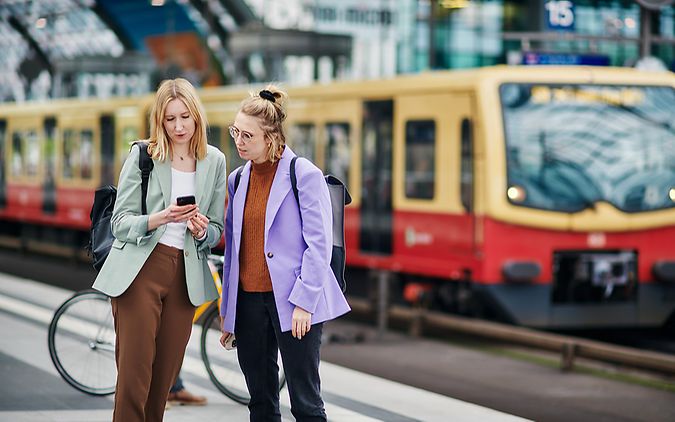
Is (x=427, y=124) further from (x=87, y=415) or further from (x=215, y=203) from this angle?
(x=215, y=203)

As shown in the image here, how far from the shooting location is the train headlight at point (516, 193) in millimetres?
13758

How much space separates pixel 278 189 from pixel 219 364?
300 cm

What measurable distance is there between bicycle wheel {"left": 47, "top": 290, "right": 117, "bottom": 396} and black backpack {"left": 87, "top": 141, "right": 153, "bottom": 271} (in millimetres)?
2118

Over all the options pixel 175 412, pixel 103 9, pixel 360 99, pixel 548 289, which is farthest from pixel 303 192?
pixel 103 9

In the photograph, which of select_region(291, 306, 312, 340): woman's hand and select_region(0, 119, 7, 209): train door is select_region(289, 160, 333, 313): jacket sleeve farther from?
select_region(0, 119, 7, 209): train door

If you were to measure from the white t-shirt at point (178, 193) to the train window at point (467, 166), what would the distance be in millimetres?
8272

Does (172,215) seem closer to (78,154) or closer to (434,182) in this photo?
(434,182)

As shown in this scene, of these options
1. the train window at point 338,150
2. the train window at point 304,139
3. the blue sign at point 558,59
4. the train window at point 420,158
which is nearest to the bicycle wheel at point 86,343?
the train window at point 420,158

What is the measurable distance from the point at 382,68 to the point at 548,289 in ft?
165

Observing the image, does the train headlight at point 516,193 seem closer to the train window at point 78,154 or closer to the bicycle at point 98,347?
the bicycle at point 98,347

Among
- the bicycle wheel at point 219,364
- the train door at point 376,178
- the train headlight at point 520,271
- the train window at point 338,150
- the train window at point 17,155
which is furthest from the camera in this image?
the train window at point 17,155

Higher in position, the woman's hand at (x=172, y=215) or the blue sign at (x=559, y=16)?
the blue sign at (x=559, y=16)

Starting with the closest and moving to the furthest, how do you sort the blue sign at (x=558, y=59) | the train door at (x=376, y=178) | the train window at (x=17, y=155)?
the train door at (x=376, y=178)
the blue sign at (x=558, y=59)
the train window at (x=17, y=155)

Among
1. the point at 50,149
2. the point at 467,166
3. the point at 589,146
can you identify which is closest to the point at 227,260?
the point at 467,166
